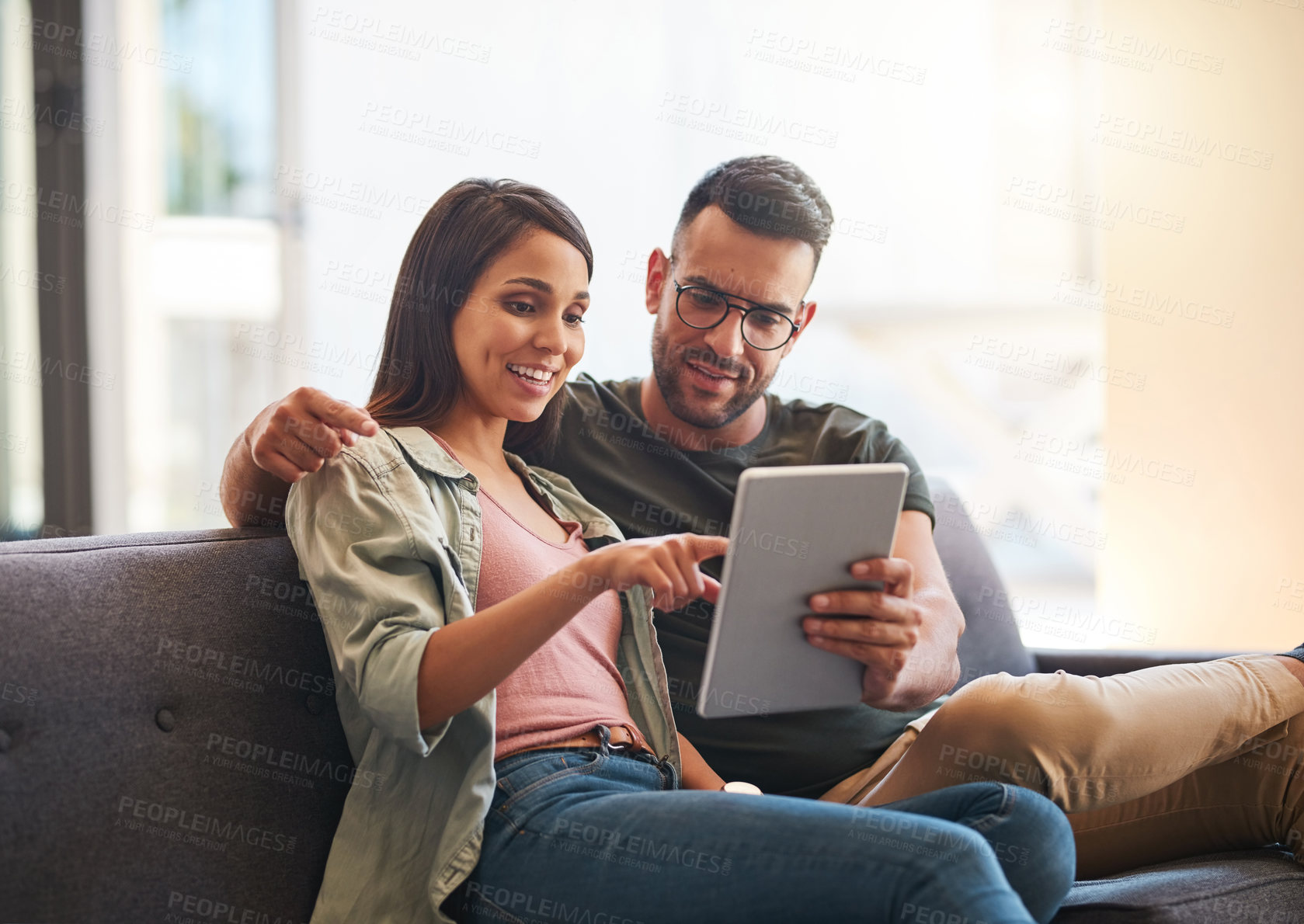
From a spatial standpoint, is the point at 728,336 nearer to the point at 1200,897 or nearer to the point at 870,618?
the point at 870,618

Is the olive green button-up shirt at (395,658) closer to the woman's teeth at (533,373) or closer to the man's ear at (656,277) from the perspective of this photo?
the woman's teeth at (533,373)

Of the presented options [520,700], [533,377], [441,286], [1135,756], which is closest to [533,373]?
[533,377]

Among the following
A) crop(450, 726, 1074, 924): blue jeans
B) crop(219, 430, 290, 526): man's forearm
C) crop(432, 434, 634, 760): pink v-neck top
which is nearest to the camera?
crop(450, 726, 1074, 924): blue jeans

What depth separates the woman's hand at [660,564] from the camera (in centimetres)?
93

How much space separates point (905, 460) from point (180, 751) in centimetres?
99

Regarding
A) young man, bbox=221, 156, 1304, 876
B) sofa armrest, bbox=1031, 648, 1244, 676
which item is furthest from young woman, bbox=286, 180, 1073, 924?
sofa armrest, bbox=1031, 648, 1244, 676

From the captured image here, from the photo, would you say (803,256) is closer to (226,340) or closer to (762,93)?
(762,93)

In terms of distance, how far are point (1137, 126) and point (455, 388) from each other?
6.43ft

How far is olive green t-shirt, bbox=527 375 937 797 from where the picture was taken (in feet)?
4.40

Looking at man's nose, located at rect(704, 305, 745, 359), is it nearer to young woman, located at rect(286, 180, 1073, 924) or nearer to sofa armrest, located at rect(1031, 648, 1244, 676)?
young woman, located at rect(286, 180, 1073, 924)

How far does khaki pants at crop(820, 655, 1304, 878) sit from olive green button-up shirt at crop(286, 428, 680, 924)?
52 cm

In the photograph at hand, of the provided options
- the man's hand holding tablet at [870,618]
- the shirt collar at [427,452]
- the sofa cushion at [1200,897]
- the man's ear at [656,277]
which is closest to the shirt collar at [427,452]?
the shirt collar at [427,452]

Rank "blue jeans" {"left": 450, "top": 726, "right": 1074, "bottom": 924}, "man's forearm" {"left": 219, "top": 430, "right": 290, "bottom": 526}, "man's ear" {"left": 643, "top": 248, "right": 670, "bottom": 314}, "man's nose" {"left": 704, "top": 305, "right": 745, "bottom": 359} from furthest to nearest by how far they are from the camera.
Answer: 1. "man's ear" {"left": 643, "top": 248, "right": 670, "bottom": 314}
2. "man's nose" {"left": 704, "top": 305, "right": 745, "bottom": 359}
3. "man's forearm" {"left": 219, "top": 430, "right": 290, "bottom": 526}
4. "blue jeans" {"left": 450, "top": 726, "right": 1074, "bottom": 924}

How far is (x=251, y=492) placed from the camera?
3.88 ft
